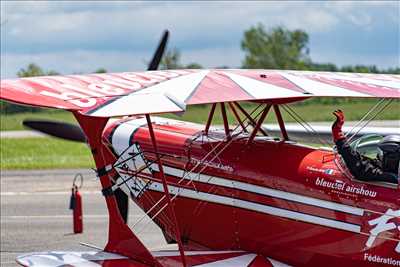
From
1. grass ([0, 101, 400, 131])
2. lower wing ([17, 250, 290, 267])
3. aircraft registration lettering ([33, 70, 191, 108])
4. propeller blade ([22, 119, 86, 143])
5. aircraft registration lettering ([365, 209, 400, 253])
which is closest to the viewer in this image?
aircraft registration lettering ([33, 70, 191, 108])

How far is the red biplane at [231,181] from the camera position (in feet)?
20.3

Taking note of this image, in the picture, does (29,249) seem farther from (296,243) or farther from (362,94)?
(362,94)

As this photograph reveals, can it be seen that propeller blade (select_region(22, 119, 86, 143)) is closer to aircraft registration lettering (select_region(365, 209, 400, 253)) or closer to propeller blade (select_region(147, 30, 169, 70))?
propeller blade (select_region(147, 30, 169, 70))

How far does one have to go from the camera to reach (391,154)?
668 centimetres

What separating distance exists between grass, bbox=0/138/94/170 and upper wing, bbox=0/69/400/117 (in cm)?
1487

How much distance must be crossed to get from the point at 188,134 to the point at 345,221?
2166mm

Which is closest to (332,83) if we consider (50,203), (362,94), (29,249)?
(362,94)

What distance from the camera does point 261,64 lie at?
93.8 meters

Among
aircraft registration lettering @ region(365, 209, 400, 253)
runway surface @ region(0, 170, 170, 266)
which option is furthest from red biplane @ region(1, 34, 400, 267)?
runway surface @ region(0, 170, 170, 266)

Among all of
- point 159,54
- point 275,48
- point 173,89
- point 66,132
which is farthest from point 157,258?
point 275,48

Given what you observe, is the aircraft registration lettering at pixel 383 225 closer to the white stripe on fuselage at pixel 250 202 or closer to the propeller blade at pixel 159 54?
the white stripe on fuselage at pixel 250 202

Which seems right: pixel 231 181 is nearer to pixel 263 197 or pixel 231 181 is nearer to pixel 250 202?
pixel 250 202

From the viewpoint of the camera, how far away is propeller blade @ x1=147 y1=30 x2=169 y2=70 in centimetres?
1047

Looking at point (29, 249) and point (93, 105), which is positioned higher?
point (93, 105)
